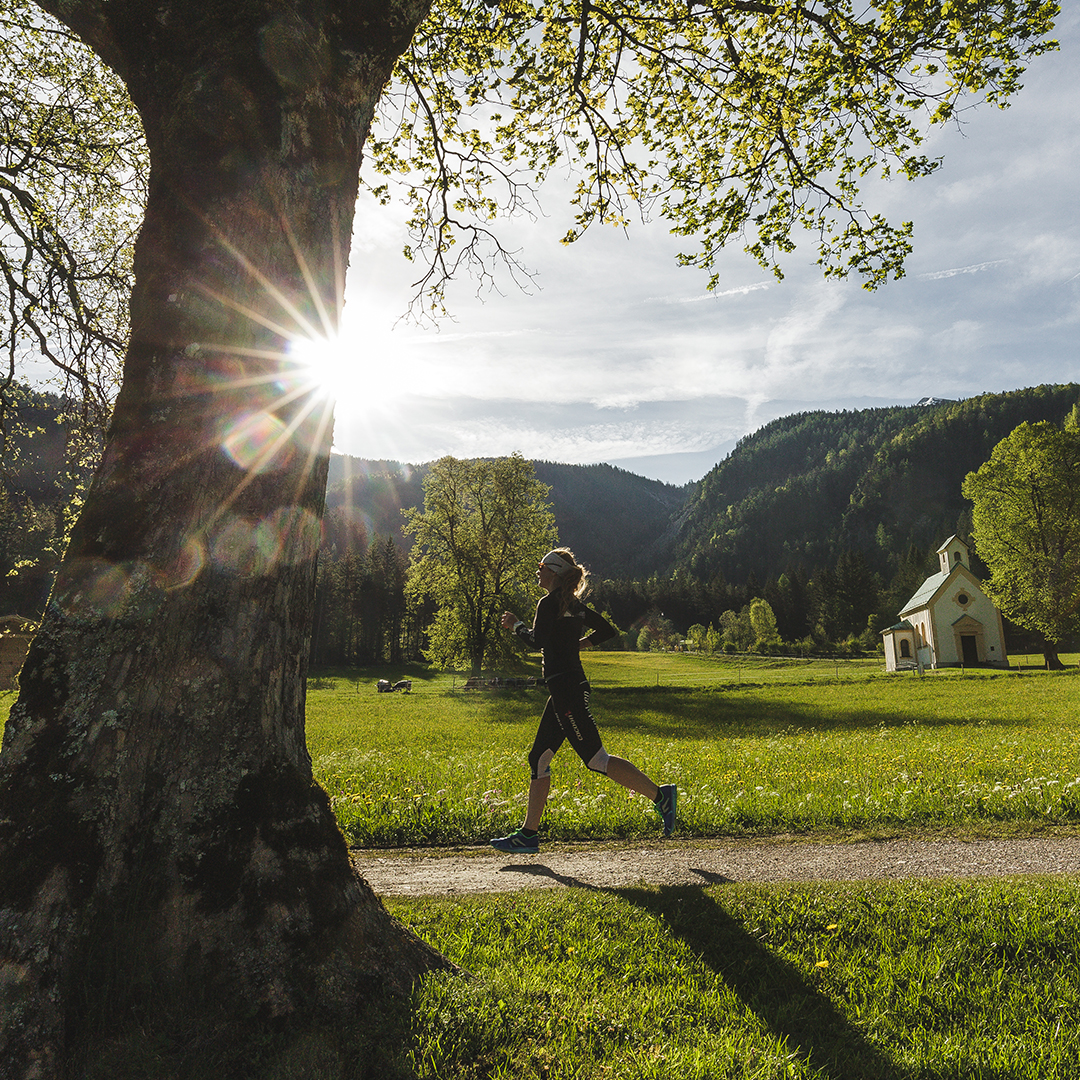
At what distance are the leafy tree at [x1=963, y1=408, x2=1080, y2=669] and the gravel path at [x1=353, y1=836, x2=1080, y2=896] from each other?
38534 millimetres

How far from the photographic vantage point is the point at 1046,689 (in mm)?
26281

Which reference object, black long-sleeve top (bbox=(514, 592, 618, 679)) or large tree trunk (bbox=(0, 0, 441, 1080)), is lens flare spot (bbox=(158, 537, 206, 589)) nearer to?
large tree trunk (bbox=(0, 0, 441, 1080))

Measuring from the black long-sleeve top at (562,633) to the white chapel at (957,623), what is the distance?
47563 mm

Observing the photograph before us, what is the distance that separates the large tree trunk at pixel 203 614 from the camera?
243 cm

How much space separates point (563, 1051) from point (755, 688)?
3527cm

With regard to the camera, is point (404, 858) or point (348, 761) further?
point (348, 761)

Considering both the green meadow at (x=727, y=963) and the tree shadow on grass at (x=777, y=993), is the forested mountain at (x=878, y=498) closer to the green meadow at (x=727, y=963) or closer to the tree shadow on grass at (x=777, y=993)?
the green meadow at (x=727, y=963)

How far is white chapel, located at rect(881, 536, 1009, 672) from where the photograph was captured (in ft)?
151

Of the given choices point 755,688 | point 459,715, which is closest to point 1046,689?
point 755,688

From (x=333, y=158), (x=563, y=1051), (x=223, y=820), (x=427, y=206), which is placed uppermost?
(x=427, y=206)

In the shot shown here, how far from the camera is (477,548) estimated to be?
1494 inches

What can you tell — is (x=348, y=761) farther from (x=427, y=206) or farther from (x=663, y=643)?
(x=663, y=643)

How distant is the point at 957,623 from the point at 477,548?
3649 centimetres

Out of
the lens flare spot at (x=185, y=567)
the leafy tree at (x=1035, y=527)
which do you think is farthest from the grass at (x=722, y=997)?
the leafy tree at (x=1035, y=527)
